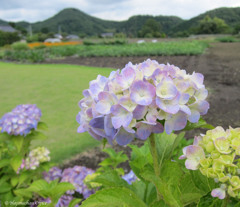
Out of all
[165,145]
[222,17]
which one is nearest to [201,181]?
[165,145]

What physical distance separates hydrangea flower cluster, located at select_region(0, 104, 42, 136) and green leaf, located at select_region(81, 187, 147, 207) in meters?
1.46

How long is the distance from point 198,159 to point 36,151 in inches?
72.0

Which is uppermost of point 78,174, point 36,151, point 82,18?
point 82,18

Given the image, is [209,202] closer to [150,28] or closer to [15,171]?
[15,171]

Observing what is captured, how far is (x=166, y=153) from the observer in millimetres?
913

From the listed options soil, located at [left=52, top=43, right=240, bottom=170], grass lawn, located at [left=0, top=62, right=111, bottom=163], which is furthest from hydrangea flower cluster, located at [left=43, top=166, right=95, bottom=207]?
grass lawn, located at [left=0, top=62, right=111, bottom=163]

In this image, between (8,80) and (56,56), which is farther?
(56,56)

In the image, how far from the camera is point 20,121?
1.95 meters

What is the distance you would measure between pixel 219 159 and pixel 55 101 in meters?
5.33

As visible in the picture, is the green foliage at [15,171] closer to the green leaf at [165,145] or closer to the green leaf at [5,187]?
the green leaf at [5,187]

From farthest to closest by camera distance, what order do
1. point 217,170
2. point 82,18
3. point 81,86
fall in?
point 82,18
point 81,86
point 217,170

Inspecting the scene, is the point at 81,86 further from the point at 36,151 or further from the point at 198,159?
the point at 198,159

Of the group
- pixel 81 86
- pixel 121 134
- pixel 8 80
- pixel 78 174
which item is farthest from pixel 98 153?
pixel 8 80

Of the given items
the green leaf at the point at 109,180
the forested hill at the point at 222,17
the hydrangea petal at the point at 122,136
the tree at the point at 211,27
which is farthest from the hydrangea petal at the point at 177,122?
the tree at the point at 211,27
